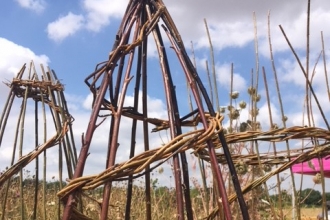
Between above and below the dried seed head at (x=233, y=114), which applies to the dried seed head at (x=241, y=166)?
below

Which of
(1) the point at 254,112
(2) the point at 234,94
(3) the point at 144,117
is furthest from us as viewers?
(2) the point at 234,94

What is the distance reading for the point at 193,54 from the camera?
48.5 inches

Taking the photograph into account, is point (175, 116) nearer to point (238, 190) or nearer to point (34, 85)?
point (238, 190)

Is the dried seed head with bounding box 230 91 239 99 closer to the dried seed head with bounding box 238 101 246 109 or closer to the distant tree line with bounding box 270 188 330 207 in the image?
the dried seed head with bounding box 238 101 246 109

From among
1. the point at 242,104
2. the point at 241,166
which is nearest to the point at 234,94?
the point at 242,104

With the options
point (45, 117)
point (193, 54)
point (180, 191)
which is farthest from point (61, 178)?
point (180, 191)

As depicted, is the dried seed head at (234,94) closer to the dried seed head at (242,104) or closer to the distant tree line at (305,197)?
the dried seed head at (242,104)

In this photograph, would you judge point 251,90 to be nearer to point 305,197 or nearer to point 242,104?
point 242,104

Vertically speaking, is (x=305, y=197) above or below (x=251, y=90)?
below

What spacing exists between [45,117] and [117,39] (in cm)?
67

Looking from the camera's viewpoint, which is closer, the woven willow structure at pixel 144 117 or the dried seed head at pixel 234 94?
the woven willow structure at pixel 144 117

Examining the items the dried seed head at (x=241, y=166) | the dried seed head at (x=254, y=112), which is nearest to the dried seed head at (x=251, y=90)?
the dried seed head at (x=254, y=112)

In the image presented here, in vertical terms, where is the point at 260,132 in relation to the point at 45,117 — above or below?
below

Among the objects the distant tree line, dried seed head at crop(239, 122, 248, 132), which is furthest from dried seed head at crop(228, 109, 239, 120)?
the distant tree line
